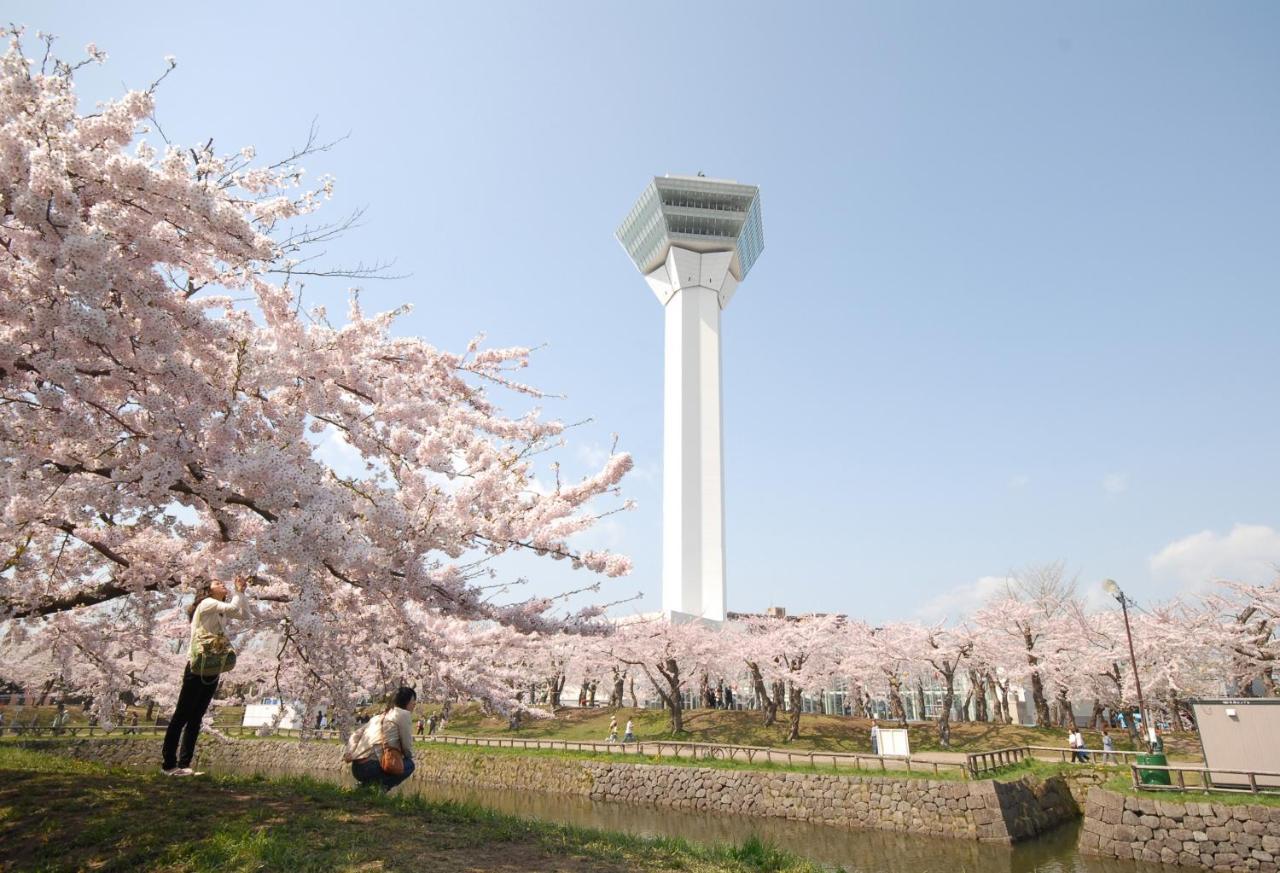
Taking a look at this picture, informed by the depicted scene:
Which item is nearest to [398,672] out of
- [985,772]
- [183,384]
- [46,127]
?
[183,384]

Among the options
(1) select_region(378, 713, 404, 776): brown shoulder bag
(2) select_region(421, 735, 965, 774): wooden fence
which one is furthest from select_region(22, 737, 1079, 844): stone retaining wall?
(1) select_region(378, 713, 404, 776): brown shoulder bag

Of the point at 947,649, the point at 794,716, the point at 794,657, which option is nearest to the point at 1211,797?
the point at 947,649

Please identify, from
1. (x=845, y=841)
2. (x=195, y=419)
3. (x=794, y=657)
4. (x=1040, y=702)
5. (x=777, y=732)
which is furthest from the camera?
(x=794, y=657)

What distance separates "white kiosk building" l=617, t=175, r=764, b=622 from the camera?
193 ft

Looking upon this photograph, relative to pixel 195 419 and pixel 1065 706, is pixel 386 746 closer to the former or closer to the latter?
pixel 195 419

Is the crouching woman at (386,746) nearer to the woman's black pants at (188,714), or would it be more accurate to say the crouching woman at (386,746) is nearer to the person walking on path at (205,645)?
the woman's black pants at (188,714)

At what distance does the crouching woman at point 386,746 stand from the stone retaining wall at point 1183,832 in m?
16.7

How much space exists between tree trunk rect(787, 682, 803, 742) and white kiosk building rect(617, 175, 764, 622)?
14633mm

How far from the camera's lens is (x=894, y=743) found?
23.1 meters

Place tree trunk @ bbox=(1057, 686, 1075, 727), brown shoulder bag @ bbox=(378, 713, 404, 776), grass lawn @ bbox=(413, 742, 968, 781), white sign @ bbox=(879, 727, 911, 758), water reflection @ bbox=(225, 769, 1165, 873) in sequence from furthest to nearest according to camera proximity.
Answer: tree trunk @ bbox=(1057, 686, 1075, 727)
white sign @ bbox=(879, 727, 911, 758)
grass lawn @ bbox=(413, 742, 968, 781)
water reflection @ bbox=(225, 769, 1165, 873)
brown shoulder bag @ bbox=(378, 713, 404, 776)

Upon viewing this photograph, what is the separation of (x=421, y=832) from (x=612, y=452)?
5.46 m

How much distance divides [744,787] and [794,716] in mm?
14868

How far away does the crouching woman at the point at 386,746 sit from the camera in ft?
27.6

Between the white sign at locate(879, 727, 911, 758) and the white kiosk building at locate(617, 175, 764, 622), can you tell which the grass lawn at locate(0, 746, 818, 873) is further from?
the white kiosk building at locate(617, 175, 764, 622)
